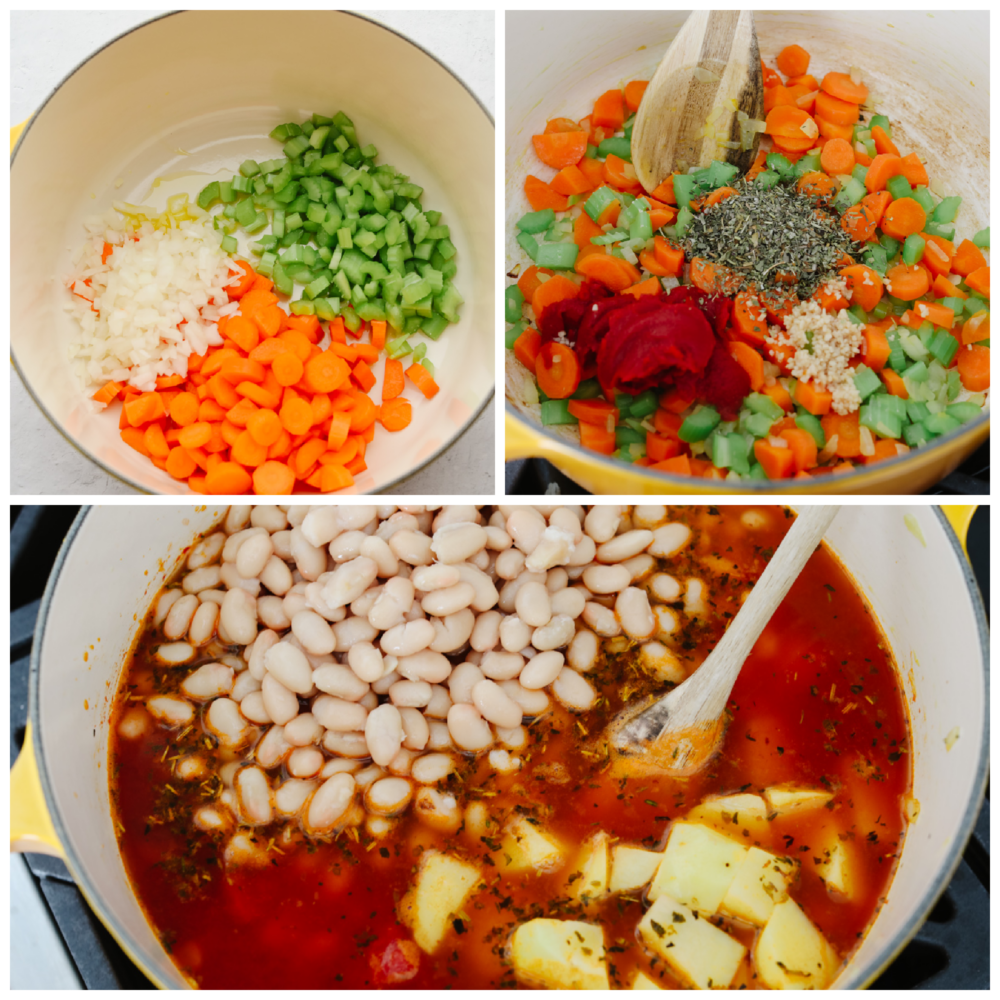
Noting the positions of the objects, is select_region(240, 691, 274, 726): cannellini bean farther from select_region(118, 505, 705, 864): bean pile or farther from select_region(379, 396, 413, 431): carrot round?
select_region(379, 396, 413, 431): carrot round

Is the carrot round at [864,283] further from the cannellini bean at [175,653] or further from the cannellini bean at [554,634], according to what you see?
the cannellini bean at [175,653]

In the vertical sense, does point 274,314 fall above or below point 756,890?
above

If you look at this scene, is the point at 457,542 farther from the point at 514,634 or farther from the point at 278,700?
the point at 278,700

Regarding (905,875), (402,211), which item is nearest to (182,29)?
(402,211)

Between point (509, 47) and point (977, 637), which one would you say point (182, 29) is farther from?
point (977, 637)

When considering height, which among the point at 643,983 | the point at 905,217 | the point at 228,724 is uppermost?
the point at 905,217

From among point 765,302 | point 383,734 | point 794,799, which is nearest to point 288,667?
point 383,734
